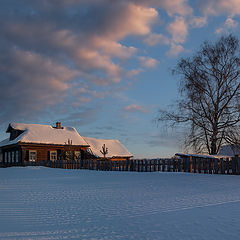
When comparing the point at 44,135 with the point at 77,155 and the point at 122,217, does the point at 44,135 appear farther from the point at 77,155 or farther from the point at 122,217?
the point at 122,217

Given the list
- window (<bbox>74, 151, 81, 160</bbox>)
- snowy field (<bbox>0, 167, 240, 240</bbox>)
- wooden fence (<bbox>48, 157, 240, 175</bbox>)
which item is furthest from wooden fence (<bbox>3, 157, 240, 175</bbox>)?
window (<bbox>74, 151, 81, 160</bbox>)

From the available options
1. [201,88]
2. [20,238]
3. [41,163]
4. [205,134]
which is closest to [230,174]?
[205,134]

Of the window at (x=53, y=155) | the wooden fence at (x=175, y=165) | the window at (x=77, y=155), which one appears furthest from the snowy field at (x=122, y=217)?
the window at (x=77, y=155)

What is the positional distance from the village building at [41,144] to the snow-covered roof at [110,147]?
0.71ft

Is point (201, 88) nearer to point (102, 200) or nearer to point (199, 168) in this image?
point (199, 168)

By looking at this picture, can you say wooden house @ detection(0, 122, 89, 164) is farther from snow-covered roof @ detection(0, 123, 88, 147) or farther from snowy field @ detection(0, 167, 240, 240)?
snowy field @ detection(0, 167, 240, 240)

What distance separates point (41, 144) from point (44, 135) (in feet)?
6.95

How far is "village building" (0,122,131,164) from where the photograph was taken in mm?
35719

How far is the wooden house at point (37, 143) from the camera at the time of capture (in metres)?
35.7

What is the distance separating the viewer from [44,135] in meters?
38.1

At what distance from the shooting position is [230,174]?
1638 centimetres

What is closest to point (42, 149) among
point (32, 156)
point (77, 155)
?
point (32, 156)

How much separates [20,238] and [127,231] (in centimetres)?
170

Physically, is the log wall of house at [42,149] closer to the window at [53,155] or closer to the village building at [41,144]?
the village building at [41,144]
